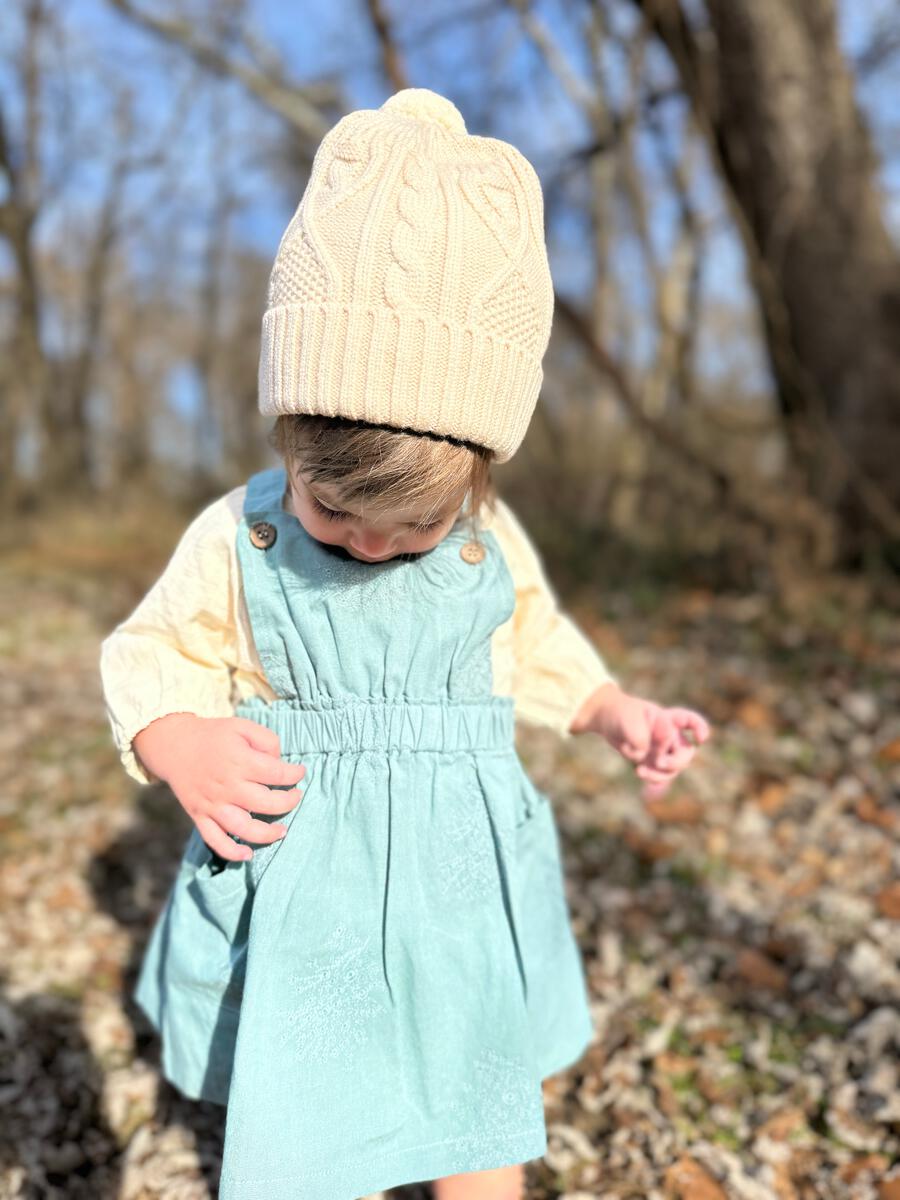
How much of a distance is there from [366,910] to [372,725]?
301 millimetres

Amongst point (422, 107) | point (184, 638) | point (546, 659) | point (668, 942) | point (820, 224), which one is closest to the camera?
point (422, 107)

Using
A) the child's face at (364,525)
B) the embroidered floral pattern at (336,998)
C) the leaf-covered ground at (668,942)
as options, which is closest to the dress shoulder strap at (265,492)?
the child's face at (364,525)

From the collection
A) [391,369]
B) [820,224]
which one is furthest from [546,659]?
[820,224]

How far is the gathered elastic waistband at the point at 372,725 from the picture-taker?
172 centimetres

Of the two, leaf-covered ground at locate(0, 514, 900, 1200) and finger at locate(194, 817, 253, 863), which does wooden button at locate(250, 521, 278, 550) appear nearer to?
finger at locate(194, 817, 253, 863)

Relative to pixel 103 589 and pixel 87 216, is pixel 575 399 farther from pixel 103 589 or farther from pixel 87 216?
pixel 87 216

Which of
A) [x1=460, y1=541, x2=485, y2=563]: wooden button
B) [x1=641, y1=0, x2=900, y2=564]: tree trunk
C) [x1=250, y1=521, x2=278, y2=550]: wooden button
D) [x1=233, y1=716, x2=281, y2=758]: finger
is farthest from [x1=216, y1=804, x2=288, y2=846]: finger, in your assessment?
[x1=641, y1=0, x2=900, y2=564]: tree trunk

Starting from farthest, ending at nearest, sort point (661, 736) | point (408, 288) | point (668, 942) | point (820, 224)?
1. point (820, 224)
2. point (668, 942)
3. point (661, 736)
4. point (408, 288)

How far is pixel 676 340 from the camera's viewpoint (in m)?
7.37

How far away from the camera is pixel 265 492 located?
1.83m

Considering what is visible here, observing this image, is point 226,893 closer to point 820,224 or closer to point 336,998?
point 336,998

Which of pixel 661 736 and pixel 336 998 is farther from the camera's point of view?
pixel 661 736

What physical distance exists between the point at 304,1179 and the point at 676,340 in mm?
6703

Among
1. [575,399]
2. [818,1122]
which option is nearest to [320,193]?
[818,1122]
